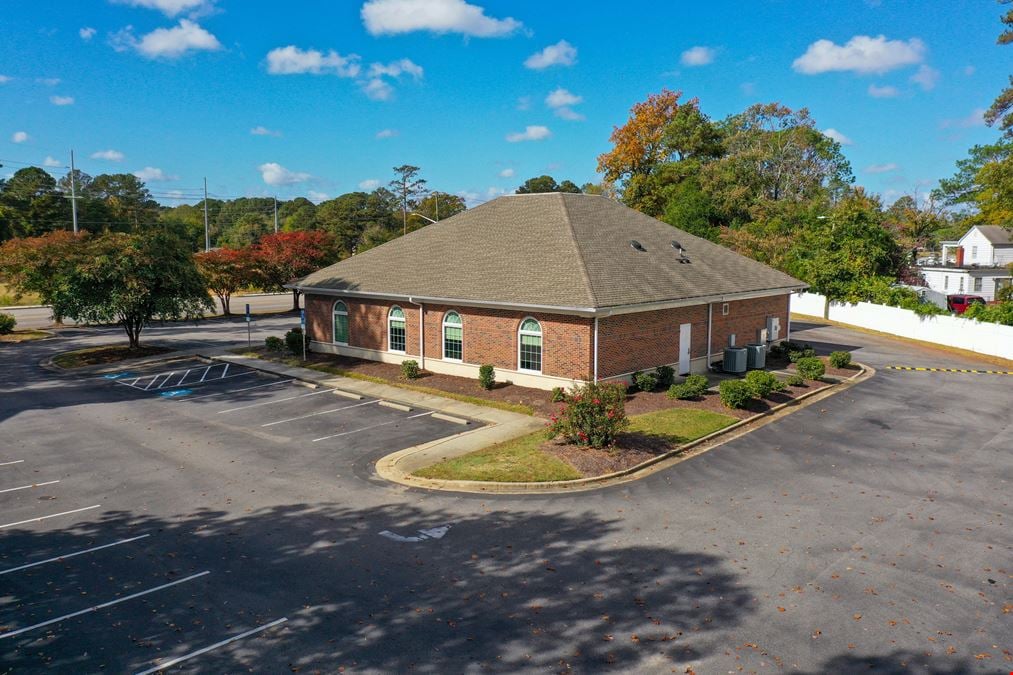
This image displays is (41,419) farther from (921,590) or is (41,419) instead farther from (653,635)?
(921,590)

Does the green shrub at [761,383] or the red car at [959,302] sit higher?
the red car at [959,302]

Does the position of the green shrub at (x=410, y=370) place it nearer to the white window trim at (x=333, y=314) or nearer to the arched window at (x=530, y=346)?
the arched window at (x=530, y=346)

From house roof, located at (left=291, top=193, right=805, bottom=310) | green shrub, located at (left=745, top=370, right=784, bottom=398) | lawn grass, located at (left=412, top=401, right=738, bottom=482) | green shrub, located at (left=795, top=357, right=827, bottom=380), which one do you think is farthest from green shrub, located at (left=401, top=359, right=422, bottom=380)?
green shrub, located at (left=795, top=357, right=827, bottom=380)

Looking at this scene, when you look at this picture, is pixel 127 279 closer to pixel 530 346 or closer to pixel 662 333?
pixel 530 346

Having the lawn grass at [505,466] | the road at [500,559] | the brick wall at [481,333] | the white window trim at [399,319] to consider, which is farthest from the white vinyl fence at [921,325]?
the white window trim at [399,319]

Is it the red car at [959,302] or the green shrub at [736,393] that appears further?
the red car at [959,302]

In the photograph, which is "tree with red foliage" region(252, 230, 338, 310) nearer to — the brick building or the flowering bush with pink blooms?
the brick building

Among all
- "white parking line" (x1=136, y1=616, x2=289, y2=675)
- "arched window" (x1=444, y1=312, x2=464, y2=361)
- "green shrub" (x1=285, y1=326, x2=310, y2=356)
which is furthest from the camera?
"green shrub" (x1=285, y1=326, x2=310, y2=356)
